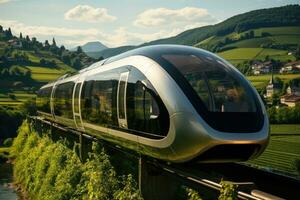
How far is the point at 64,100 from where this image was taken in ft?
96.9

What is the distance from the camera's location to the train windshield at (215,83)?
12.2m

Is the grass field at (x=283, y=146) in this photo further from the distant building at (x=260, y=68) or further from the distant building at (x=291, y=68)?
the distant building at (x=291, y=68)

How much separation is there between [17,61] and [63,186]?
177 m

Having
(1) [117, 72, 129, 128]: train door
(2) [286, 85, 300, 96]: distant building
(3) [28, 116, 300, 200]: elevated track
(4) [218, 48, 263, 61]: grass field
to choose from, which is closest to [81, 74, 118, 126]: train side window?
(1) [117, 72, 129, 128]: train door

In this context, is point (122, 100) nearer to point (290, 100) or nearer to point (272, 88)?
point (290, 100)

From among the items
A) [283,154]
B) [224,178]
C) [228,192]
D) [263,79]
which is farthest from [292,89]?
[228,192]

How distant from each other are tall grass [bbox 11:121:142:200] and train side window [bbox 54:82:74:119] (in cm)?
284

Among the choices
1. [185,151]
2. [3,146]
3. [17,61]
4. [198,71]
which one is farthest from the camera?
[17,61]

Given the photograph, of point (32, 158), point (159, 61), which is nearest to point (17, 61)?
point (32, 158)

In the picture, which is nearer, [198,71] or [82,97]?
[198,71]

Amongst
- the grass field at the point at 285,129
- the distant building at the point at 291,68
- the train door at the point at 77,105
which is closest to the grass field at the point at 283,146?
the grass field at the point at 285,129

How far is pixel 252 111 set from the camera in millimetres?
12258

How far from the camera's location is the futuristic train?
11464 millimetres

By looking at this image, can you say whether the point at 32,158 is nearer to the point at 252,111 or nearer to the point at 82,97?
the point at 82,97
